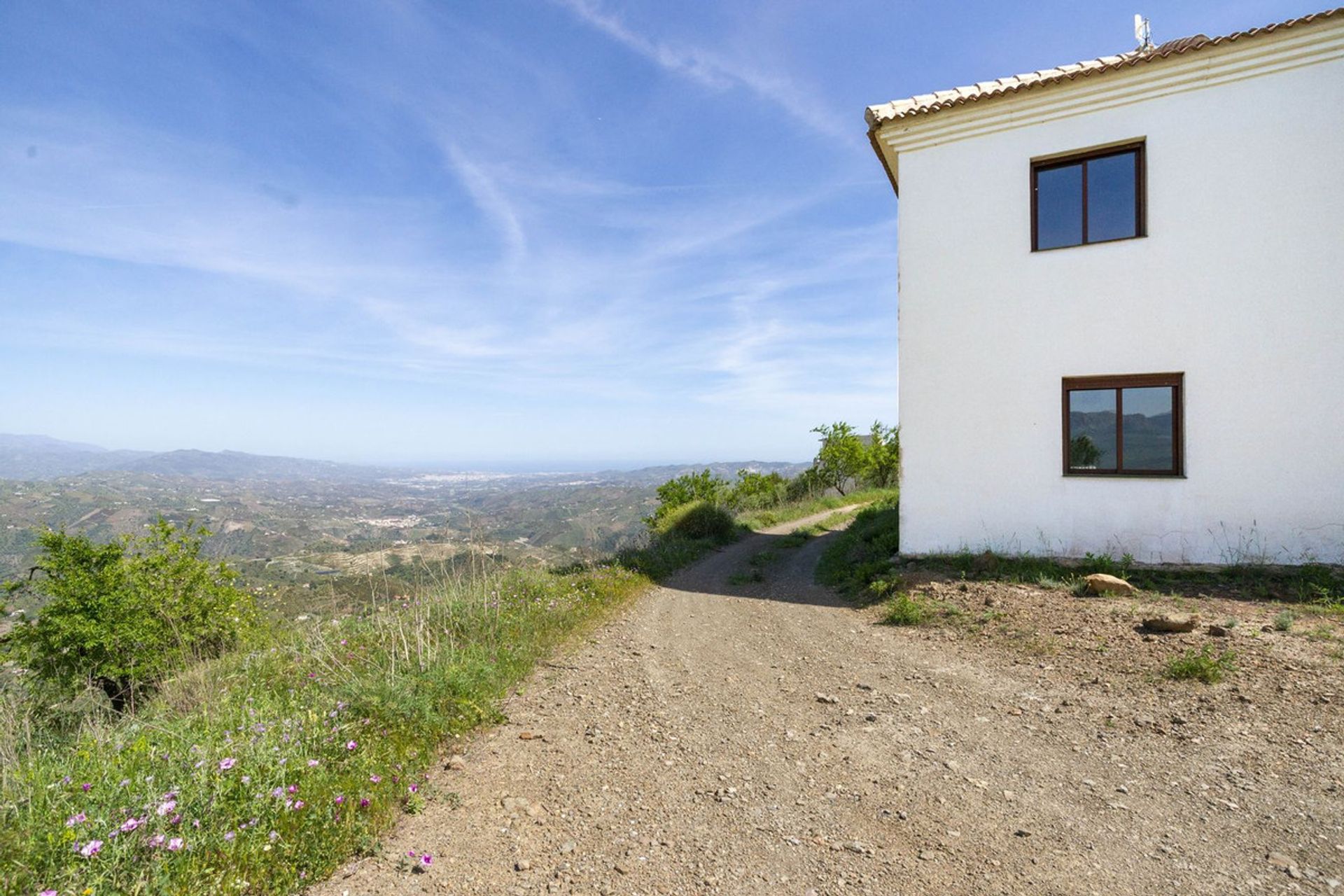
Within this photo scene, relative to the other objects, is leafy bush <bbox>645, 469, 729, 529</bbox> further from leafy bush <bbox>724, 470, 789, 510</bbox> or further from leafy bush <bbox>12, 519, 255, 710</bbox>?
leafy bush <bbox>12, 519, 255, 710</bbox>

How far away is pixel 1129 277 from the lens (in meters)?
7.52

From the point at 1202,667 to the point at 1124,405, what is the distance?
428cm

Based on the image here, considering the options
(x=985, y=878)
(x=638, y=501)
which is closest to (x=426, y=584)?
(x=985, y=878)

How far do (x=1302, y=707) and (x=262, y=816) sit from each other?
20.6 ft

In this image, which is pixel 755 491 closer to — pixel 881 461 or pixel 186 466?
pixel 881 461

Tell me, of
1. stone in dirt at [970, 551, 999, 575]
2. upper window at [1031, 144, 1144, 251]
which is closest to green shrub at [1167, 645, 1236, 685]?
stone in dirt at [970, 551, 999, 575]

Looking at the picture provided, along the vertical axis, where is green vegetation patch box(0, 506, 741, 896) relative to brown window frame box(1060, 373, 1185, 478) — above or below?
below

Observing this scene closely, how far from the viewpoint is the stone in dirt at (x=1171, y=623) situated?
514 cm

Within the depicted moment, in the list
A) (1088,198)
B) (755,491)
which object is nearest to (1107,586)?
(1088,198)

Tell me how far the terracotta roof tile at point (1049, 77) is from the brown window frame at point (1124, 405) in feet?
13.1

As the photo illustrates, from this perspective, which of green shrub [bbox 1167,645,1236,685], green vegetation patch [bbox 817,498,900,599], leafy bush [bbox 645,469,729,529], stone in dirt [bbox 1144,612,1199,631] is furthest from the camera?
leafy bush [bbox 645,469,729,529]

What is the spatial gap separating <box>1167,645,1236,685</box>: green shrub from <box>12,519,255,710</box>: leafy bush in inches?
440

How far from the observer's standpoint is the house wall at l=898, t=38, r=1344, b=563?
6871 millimetres

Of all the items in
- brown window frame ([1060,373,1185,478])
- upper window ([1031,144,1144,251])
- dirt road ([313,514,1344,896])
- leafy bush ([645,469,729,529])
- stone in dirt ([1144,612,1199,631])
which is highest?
upper window ([1031,144,1144,251])
